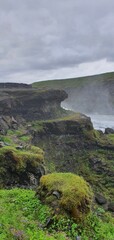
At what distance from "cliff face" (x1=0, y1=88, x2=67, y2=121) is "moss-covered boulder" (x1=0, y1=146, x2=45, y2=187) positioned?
31738 mm

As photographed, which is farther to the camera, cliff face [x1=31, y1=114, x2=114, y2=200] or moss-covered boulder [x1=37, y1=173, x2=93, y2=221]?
cliff face [x1=31, y1=114, x2=114, y2=200]

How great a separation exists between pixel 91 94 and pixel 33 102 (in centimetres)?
6405

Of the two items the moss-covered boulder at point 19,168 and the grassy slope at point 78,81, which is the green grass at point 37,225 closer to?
the moss-covered boulder at point 19,168

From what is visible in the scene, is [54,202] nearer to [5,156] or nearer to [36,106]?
[5,156]

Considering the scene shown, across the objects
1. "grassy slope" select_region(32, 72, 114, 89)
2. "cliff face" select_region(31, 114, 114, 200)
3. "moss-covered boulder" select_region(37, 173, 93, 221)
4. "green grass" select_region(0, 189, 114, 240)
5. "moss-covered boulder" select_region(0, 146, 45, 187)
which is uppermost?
"grassy slope" select_region(32, 72, 114, 89)

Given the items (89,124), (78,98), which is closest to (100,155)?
(89,124)

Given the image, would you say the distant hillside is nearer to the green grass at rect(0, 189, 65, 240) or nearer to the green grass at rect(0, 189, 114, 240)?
the green grass at rect(0, 189, 65, 240)

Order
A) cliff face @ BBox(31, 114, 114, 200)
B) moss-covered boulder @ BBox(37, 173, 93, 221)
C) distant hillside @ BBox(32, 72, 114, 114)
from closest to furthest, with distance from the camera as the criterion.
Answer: moss-covered boulder @ BBox(37, 173, 93, 221) < cliff face @ BBox(31, 114, 114, 200) < distant hillside @ BBox(32, 72, 114, 114)

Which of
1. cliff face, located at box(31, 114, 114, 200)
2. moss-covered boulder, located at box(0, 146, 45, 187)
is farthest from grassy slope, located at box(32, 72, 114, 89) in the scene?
moss-covered boulder, located at box(0, 146, 45, 187)

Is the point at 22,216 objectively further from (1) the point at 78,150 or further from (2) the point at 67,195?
(1) the point at 78,150

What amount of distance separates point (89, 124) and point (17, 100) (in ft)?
50.8

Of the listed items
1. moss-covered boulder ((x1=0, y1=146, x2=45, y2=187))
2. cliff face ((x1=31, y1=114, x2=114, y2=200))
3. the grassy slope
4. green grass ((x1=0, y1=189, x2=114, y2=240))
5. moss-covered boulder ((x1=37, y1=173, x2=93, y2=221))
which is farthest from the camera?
the grassy slope

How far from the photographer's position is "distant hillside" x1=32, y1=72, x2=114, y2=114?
108 m

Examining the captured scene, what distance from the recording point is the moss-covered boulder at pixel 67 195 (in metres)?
10.6
